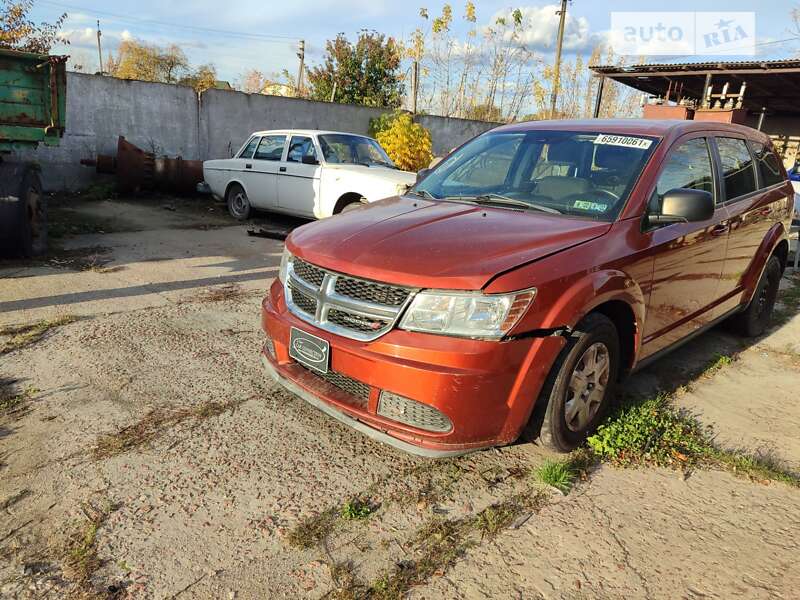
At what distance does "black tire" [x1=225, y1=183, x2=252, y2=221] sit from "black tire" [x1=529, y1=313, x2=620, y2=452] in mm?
8300

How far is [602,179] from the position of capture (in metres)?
3.51

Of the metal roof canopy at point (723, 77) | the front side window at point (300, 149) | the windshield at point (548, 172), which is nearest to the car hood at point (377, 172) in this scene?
the front side window at point (300, 149)

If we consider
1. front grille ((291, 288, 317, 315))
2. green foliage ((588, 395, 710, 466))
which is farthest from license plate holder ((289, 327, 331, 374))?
green foliage ((588, 395, 710, 466))

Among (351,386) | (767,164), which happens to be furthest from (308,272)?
(767,164)

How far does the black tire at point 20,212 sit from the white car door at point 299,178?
3.57 m

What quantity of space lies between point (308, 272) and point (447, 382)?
3.34ft

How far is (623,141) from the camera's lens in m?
3.67

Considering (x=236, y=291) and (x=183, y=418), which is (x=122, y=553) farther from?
(x=236, y=291)

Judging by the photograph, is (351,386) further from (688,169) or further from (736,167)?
(736,167)

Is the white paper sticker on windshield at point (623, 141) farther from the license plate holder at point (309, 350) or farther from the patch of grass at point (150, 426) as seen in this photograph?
the patch of grass at point (150, 426)

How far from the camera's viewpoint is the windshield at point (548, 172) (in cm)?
342

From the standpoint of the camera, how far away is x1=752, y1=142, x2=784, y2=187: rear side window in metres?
4.95

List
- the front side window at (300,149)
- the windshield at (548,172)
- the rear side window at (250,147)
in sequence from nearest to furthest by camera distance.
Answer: the windshield at (548,172) → the front side window at (300,149) → the rear side window at (250,147)

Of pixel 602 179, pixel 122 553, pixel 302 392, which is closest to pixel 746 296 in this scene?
pixel 602 179
